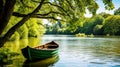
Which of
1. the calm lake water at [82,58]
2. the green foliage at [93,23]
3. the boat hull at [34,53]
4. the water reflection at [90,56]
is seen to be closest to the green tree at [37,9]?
the calm lake water at [82,58]

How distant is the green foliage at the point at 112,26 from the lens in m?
113

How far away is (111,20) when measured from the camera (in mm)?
121125

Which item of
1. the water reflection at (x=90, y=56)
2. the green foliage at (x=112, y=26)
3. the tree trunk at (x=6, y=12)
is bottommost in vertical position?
the water reflection at (x=90, y=56)

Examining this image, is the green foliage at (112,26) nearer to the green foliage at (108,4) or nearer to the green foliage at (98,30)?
the green foliage at (98,30)

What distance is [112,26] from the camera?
115 m

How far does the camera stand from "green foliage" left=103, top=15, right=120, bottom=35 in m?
113

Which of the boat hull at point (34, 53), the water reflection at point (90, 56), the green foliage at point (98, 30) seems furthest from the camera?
the green foliage at point (98, 30)

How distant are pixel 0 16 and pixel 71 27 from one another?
454cm

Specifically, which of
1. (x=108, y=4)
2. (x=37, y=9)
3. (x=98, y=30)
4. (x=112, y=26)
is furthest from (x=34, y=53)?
(x=98, y=30)

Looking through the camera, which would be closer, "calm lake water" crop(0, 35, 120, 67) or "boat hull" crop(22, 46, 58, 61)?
"calm lake water" crop(0, 35, 120, 67)

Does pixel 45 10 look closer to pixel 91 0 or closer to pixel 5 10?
pixel 91 0

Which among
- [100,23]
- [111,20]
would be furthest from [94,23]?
[111,20]

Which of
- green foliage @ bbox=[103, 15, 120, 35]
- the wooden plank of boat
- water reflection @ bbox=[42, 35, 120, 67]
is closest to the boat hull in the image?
the wooden plank of boat

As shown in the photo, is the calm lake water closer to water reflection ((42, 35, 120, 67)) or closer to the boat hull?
water reflection ((42, 35, 120, 67))
